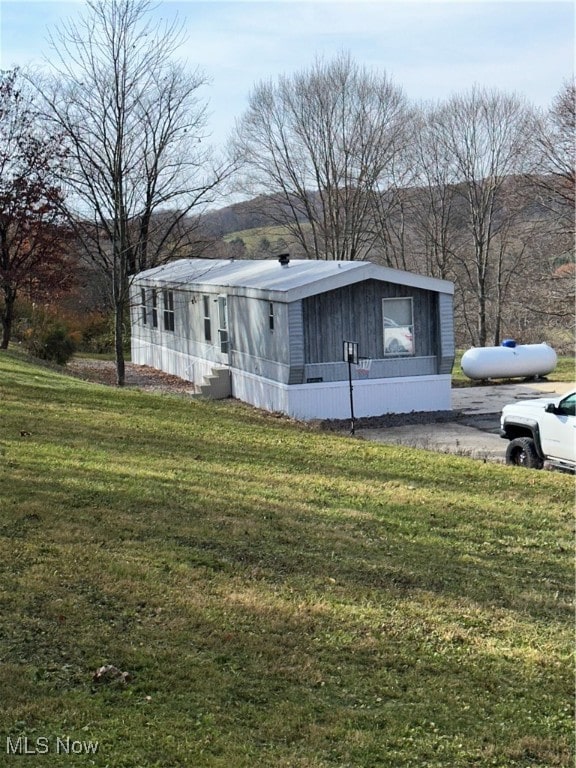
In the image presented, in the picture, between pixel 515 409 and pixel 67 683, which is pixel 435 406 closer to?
pixel 515 409

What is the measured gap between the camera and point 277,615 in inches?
213

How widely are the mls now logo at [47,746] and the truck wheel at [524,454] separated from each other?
9.69 m

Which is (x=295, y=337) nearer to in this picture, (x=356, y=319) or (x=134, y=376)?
(x=356, y=319)

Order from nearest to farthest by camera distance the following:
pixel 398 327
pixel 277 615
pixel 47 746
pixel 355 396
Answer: pixel 47 746 → pixel 277 615 → pixel 355 396 → pixel 398 327

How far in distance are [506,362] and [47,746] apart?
77.5 ft

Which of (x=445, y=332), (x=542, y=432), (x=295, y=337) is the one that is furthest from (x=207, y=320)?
(x=542, y=432)

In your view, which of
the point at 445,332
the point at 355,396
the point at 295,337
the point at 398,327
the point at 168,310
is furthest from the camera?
the point at 168,310

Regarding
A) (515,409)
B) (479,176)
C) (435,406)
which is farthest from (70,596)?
(479,176)

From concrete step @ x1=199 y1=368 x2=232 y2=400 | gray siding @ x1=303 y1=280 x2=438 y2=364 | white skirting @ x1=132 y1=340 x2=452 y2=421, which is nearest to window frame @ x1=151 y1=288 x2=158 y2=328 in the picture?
concrete step @ x1=199 y1=368 x2=232 y2=400

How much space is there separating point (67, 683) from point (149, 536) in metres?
2.54

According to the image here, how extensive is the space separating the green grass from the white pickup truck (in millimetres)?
1461

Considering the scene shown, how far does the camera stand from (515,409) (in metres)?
12.7

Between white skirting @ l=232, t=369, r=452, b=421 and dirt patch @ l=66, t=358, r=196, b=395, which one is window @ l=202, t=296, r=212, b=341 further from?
white skirting @ l=232, t=369, r=452, b=421

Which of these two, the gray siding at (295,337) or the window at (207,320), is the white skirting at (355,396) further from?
the window at (207,320)
